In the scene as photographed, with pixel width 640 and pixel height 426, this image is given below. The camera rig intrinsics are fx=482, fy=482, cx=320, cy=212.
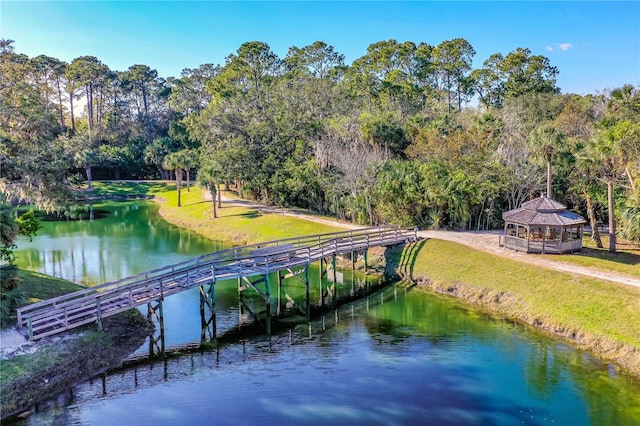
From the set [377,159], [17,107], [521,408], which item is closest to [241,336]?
[521,408]

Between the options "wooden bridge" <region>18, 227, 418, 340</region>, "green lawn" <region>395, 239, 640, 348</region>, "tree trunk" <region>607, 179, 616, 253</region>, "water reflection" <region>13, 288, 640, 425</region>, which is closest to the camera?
"water reflection" <region>13, 288, 640, 425</region>

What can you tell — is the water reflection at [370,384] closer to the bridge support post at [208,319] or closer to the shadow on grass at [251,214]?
the bridge support post at [208,319]

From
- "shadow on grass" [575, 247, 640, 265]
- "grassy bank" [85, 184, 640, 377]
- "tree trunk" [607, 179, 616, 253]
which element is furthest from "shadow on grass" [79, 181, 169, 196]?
"tree trunk" [607, 179, 616, 253]

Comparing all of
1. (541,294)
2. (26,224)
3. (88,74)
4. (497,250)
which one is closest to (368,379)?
(541,294)

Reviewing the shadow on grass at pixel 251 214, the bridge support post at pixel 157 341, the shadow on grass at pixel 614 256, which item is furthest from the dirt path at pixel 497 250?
the bridge support post at pixel 157 341

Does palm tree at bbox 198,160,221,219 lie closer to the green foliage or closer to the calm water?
the calm water

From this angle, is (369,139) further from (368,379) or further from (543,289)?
(368,379)
